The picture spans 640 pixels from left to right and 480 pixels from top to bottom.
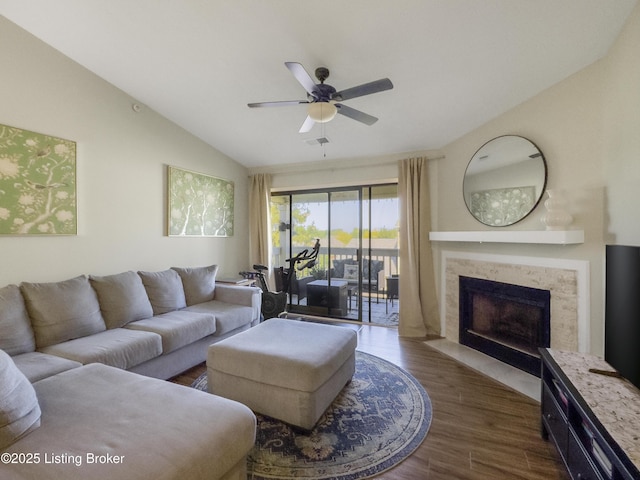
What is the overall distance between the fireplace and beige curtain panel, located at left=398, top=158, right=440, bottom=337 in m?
0.42

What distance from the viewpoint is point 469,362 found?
121 inches

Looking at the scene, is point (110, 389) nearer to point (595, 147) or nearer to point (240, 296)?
point (240, 296)

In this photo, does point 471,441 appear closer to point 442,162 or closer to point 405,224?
point 405,224

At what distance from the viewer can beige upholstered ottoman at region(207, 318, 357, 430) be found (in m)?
1.92

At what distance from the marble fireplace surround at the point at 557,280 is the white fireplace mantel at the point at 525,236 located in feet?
0.84

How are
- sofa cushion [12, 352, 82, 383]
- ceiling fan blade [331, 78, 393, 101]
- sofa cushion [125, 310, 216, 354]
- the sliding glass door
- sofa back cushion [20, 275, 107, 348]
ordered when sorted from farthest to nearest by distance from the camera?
Answer: the sliding glass door
sofa cushion [125, 310, 216, 354]
sofa back cushion [20, 275, 107, 348]
ceiling fan blade [331, 78, 393, 101]
sofa cushion [12, 352, 82, 383]

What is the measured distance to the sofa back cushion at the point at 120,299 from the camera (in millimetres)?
2717

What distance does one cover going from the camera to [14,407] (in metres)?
1.16

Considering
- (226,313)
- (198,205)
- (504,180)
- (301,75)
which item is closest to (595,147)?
(504,180)

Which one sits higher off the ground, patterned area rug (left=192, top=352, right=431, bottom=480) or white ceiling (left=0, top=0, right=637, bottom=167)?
white ceiling (left=0, top=0, right=637, bottom=167)

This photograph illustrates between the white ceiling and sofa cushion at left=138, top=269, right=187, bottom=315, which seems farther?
sofa cushion at left=138, top=269, right=187, bottom=315

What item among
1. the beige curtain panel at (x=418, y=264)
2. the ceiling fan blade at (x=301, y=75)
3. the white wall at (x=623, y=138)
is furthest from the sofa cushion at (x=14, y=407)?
the beige curtain panel at (x=418, y=264)

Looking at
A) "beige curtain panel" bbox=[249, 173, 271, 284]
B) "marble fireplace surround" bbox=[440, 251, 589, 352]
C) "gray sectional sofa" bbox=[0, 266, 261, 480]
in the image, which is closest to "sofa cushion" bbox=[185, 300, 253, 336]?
"gray sectional sofa" bbox=[0, 266, 261, 480]

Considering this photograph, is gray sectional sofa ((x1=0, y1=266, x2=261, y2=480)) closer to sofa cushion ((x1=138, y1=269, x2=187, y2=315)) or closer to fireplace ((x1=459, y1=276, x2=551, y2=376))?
sofa cushion ((x1=138, y1=269, x2=187, y2=315))
